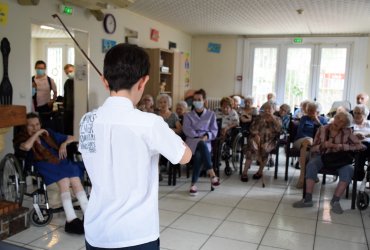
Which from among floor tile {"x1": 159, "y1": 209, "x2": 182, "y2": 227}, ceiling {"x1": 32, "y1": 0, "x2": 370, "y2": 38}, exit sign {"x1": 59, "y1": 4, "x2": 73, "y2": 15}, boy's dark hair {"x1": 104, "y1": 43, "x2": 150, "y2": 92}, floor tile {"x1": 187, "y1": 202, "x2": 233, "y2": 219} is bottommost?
floor tile {"x1": 187, "y1": 202, "x2": 233, "y2": 219}

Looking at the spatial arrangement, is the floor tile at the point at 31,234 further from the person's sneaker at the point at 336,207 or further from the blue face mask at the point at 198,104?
the person's sneaker at the point at 336,207

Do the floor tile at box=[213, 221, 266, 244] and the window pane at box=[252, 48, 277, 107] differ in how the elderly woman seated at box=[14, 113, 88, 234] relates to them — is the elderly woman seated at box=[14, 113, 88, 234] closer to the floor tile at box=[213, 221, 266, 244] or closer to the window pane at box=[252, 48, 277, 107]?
the floor tile at box=[213, 221, 266, 244]

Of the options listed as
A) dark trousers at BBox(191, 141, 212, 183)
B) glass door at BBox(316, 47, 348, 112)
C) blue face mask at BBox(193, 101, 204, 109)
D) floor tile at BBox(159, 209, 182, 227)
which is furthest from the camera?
glass door at BBox(316, 47, 348, 112)

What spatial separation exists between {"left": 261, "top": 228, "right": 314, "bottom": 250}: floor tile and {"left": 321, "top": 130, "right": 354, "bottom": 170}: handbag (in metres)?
0.93

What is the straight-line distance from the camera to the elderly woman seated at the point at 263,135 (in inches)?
170

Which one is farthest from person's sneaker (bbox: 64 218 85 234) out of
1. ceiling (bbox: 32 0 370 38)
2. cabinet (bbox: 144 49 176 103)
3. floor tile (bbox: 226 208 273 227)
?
cabinet (bbox: 144 49 176 103)

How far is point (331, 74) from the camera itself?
743 centimetres

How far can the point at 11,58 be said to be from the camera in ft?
11.8

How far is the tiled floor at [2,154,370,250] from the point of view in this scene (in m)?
2.63

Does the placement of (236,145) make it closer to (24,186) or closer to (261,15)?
(261,15)

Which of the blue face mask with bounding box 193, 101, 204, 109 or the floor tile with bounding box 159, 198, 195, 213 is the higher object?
the blue face mask with bounding box 193, 101, 204, 109

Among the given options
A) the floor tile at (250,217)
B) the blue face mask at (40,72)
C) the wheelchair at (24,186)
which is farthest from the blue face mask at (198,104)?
the blue face mask at (40,72)

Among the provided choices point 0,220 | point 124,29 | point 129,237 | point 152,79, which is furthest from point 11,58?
point 129,237

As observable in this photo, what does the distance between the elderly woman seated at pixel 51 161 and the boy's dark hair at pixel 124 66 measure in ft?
6.48
